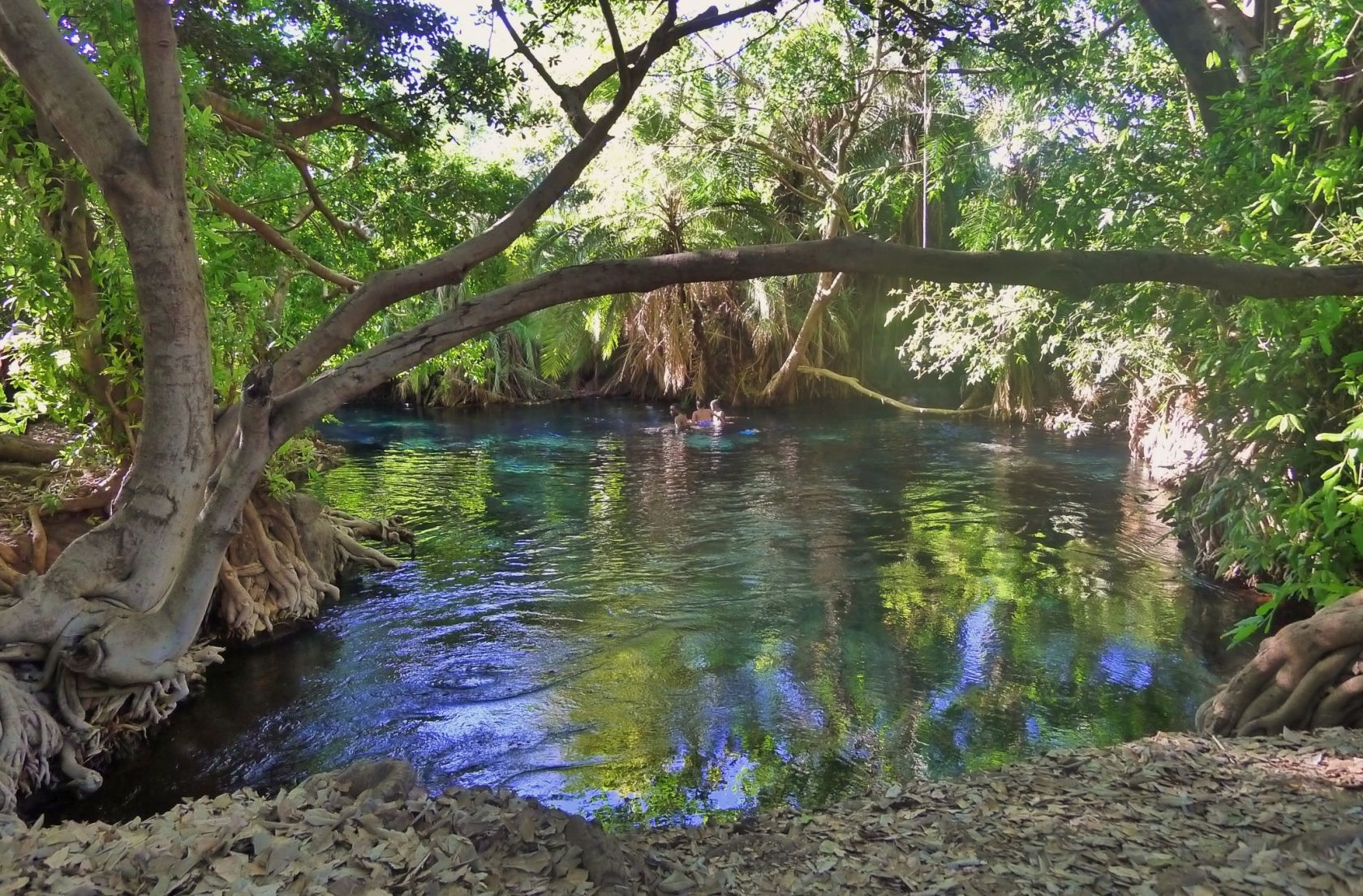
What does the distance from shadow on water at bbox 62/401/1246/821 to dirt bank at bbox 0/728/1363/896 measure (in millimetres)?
1336

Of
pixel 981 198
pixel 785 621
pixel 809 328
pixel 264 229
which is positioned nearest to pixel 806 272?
pixel 785 621

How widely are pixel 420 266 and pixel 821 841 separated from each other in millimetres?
3205

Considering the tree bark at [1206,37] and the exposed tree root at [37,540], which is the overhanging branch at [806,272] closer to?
the tree bark at [1206,37]

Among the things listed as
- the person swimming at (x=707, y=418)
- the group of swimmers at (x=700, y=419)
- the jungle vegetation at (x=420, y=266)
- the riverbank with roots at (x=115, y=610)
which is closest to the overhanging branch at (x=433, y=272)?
the jungle vegetation at (x=420, y=266)

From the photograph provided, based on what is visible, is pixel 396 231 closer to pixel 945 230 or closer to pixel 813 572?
pixel 813 572

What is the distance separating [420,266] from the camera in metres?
4.17

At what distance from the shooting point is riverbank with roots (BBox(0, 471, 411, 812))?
5.01 meters

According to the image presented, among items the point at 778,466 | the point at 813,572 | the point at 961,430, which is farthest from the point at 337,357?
the point at 961,430

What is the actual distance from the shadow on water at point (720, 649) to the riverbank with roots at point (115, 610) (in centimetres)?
26

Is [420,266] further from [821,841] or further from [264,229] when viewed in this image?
[264,229]

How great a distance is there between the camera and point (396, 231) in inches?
Result: 418

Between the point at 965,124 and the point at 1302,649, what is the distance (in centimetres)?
1509

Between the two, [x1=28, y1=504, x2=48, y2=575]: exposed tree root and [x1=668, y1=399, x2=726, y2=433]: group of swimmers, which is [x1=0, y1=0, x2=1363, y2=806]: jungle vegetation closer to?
[x1=28, y1=504, x2=48, y2=575]: exposed tree root

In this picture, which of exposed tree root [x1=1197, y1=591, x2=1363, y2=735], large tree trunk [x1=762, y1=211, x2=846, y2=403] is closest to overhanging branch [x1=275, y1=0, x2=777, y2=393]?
exposed tree root [x1=1197, y1=591, x2=1363, y2=735]
